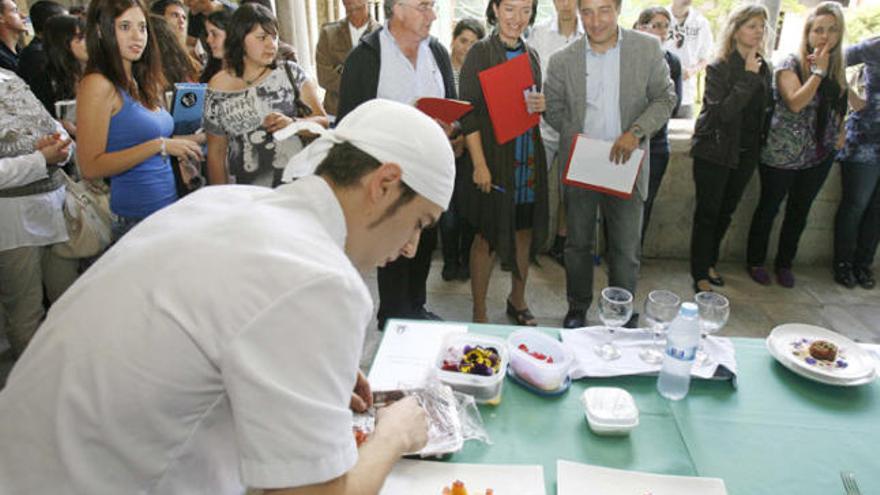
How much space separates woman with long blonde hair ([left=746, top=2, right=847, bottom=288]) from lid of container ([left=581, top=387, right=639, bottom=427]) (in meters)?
2.72

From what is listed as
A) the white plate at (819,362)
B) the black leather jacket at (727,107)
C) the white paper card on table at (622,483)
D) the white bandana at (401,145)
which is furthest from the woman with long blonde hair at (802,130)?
the white bandana at (401,145)

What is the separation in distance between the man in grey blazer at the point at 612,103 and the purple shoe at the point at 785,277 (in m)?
1.39

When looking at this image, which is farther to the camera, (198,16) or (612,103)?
(198,16)

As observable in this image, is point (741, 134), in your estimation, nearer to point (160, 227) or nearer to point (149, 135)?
point (149, 135)

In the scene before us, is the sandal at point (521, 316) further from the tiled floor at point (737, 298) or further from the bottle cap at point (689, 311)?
the bottle cap at point (689, 311)

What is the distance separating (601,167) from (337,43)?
2.02 metres

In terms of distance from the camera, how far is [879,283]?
3.73 metres

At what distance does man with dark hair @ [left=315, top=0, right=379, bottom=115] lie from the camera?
12.2 feet

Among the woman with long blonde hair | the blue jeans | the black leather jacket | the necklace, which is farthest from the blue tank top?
the blue jeans

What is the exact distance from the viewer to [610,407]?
1.28 m

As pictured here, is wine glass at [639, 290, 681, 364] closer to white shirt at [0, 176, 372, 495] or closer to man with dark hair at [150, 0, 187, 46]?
white shirt at [0, 176, 372, 495]

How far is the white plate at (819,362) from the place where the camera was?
1.42m

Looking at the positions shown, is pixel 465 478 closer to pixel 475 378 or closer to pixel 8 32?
pixel 475 378

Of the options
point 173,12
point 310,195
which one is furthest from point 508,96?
point 173,12
